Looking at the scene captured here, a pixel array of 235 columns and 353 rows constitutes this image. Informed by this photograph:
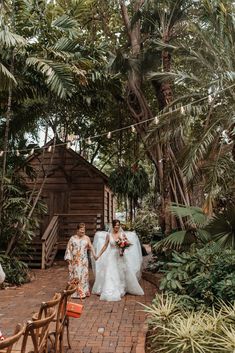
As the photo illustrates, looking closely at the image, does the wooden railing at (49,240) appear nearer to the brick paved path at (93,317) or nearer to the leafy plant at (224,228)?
the brick paved path at (93,317)

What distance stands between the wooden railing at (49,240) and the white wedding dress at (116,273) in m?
4.17

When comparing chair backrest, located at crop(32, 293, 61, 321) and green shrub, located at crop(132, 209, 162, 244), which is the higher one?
green shrub, located at crop(132, 209, 162, 244)

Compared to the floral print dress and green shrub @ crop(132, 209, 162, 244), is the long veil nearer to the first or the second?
the floral print dress

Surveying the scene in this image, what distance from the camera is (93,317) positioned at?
6453 mm

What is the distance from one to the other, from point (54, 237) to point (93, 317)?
7.39m

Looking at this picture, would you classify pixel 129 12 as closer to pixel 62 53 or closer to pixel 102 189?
pixel 62 53

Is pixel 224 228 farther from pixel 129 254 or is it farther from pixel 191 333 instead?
pixel 191 333

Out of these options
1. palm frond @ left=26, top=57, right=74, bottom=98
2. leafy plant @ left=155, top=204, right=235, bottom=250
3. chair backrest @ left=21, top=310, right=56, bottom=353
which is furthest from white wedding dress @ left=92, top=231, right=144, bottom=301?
chair backrest @ left=21, top=310, right=56, bottom=353

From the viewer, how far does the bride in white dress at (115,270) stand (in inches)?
316

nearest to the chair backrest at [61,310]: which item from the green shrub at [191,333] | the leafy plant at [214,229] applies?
the green shrub at [191,333]

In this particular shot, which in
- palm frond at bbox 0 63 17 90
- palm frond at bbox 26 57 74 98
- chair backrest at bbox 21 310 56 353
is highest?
palm frond at bbox 26 57 74 98

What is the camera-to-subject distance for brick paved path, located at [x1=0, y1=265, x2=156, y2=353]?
503 cm

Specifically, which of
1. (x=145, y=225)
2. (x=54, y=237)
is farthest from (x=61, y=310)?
(x=145, y=225)

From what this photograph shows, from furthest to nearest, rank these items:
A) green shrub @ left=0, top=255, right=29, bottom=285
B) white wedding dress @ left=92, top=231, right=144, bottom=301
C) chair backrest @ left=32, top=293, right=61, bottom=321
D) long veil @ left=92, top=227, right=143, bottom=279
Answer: green shrub @ left=0, top=255, right=29, bottom=285 < long veil @ left=92, top=227, right=143, bottom=279 < white wedding dress @ left=92, top=231, right=144, bottom=301 < chair backrest @ left=32, top=293, right=61, bottom=321
